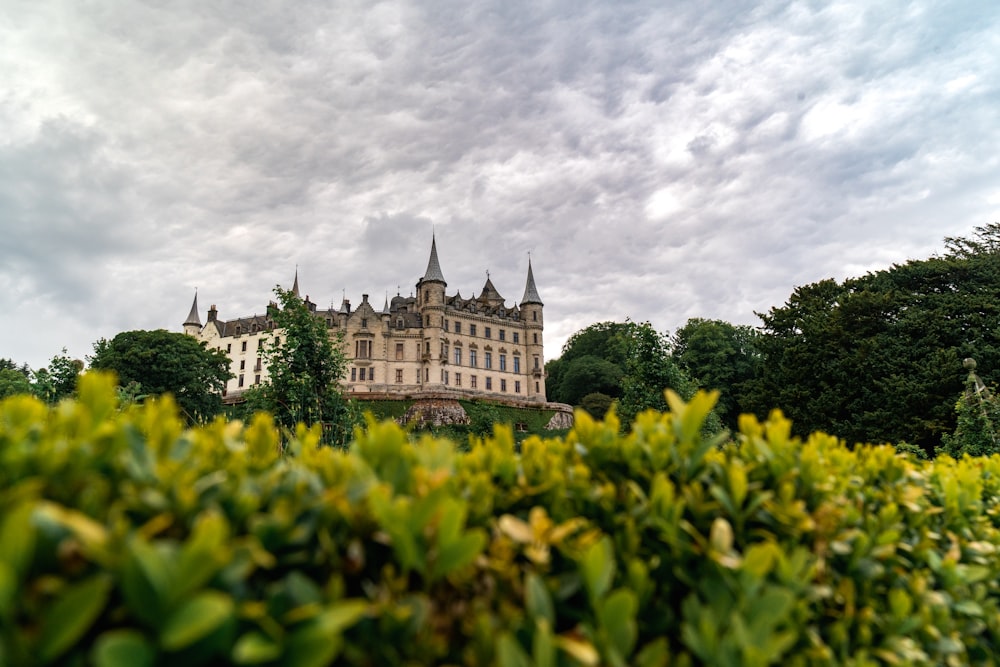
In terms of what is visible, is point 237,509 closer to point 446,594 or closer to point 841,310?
point 446,594

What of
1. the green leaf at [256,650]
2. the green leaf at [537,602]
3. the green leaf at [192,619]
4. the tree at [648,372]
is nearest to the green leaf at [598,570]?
the green leaf at [537,602]

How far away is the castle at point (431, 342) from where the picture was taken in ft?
227

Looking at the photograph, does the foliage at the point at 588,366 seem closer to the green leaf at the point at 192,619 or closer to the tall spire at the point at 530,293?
the tall spire at the point at 530,293

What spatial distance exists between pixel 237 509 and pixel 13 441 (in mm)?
675

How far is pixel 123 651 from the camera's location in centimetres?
106

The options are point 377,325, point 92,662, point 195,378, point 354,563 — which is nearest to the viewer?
point 92,662

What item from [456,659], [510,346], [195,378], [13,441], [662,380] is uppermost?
[510,346]

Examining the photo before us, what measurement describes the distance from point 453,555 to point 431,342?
69609 millimetres

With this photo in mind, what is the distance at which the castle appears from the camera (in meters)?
69.3

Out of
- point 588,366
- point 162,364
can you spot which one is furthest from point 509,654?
point 588,366

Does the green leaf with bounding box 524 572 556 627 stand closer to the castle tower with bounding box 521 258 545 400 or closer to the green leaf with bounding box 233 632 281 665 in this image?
the green leaf with bounding box 233 632 281 665

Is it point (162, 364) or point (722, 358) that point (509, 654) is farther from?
point (722, 358)

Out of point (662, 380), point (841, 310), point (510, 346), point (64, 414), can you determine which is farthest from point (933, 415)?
point (510, 346)

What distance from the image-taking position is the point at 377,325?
2758 inches
